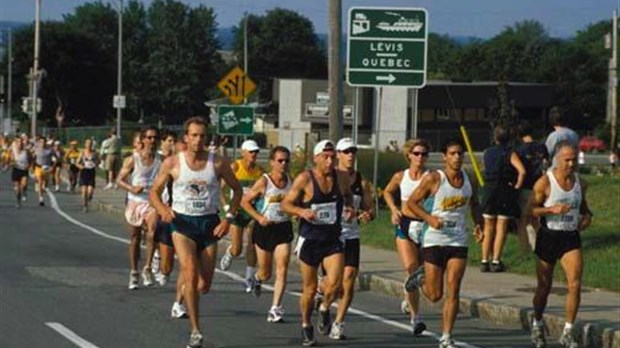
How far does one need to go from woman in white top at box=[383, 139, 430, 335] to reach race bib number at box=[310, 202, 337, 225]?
105 cm

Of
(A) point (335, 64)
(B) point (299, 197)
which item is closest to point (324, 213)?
(B) point (299, 197)

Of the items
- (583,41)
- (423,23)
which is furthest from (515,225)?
(583,41)

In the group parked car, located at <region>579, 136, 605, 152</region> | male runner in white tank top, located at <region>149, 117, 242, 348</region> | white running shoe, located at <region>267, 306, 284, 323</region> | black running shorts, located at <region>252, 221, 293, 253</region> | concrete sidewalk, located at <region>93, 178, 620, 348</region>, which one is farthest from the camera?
parked car, located at <region>579, 136, 605, 152</region>

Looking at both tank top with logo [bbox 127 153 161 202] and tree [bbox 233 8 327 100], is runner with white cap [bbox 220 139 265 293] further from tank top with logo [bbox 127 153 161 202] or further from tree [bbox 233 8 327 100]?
tree [bbox 233 8 327 100]

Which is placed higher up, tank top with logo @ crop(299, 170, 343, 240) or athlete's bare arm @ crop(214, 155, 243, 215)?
athlete's bare arm @ crop(214, 155, 243, 215)

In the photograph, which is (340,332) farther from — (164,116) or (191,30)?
(191,30)

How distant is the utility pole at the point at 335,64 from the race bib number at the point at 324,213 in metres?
9.74

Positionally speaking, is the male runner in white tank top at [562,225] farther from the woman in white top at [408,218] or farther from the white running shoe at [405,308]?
the white running shoe at [405,308]

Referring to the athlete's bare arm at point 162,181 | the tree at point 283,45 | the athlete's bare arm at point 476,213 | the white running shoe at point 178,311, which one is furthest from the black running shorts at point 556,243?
the tree at point 283,45

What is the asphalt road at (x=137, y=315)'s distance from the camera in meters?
12.6

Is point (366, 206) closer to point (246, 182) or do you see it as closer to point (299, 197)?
point (299, 197)

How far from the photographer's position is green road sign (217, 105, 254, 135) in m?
29.2

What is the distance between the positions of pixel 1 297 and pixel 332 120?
8.21 metres

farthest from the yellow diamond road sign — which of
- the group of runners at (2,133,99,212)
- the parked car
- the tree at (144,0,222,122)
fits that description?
the tree at (144,0,222,122)
